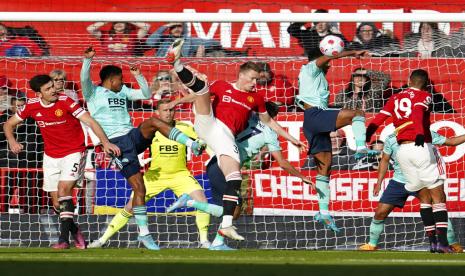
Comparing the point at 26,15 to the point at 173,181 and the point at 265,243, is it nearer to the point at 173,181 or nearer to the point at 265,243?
the point at 173,181

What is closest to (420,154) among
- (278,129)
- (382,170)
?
(382,170)

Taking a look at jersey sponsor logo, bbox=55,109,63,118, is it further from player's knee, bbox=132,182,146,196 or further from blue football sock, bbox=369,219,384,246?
blue football sock, bbox=369,219,384,246

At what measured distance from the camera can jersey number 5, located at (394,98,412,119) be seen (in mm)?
11094

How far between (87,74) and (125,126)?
73 centimetres

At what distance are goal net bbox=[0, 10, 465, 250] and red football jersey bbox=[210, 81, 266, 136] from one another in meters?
2.49

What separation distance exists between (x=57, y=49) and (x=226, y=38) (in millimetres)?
2599

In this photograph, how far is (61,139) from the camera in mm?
11734

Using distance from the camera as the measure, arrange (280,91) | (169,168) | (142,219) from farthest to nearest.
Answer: (280,91) < (169,168) < (142,219)

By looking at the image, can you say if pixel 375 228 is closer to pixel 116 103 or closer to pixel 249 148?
pixel 249 148

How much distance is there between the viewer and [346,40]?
14344mm

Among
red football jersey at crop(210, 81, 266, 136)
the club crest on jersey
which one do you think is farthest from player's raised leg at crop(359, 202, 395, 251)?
the club crest on jersey

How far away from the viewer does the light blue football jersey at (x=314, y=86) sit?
12375 mm

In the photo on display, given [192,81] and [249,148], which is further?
[249,148]

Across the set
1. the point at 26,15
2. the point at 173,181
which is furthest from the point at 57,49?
the point at 173,181
